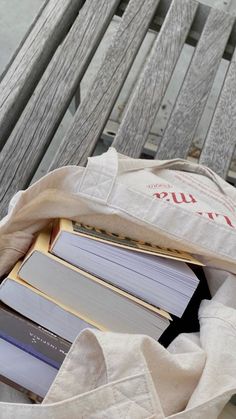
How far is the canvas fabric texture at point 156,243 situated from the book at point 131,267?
0.16 ft

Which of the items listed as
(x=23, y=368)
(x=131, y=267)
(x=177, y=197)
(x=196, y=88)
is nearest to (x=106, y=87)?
(x=196, y=88)

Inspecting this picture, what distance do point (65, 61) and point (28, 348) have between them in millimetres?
844

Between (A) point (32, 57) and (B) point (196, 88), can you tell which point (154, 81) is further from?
(A) point (32, 57)

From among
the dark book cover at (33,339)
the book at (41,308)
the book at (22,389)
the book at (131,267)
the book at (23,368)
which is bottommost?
the book at (22,389)

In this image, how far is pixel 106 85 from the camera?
4.50ft

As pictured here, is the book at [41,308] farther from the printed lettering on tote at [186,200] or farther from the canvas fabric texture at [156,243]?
the printed lettering on tote at [186,200]

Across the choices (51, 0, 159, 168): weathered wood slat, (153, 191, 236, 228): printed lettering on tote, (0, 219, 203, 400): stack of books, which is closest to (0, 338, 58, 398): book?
(0, 219, 203, 400): stack of books

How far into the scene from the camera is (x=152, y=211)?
845 millimetres

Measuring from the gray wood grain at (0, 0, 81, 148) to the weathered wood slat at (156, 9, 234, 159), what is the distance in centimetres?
37

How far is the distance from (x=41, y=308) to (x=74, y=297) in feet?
0.17

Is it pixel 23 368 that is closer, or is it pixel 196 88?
pixel 23 368

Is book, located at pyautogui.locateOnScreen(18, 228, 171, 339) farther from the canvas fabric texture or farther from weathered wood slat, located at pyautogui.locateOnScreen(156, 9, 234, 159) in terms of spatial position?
weathered wood slat, located at pyautogui.locateOnScreen(156, 9, 234, 159)

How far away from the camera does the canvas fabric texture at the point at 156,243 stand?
641 millimetres

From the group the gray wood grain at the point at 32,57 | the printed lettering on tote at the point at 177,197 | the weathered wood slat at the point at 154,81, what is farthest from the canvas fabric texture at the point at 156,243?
the gray wood grain at the point at 32,57
